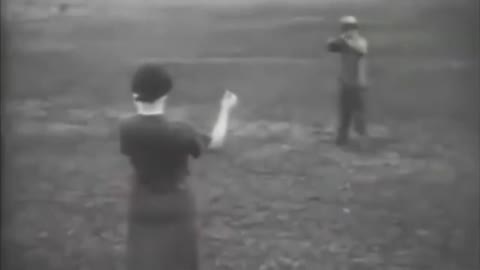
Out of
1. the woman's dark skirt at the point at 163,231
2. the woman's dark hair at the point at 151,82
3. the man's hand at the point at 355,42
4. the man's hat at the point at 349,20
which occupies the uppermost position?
the man's hat at the point at 349,20

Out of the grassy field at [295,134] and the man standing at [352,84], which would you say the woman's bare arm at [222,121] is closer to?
the grassy field at [295,134]

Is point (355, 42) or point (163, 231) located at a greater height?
point (355, 42)

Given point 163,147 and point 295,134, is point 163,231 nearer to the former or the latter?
point 163,147

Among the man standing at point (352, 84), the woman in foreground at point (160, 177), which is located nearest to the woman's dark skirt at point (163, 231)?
the woman in foreground at point (160, 177)

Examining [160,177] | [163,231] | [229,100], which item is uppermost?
[229,100]

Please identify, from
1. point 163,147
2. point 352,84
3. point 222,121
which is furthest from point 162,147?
point 352,84

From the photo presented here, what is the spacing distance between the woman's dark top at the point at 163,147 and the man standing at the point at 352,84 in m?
0.29

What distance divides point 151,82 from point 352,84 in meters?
0.42

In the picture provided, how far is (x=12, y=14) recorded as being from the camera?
1695mm

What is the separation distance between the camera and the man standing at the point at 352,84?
1654mm

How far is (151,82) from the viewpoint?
1.62 m

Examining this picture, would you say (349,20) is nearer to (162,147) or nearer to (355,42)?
(355,42)

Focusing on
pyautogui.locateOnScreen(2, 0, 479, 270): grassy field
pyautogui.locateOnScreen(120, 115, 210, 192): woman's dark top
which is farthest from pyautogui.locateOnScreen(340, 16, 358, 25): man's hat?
pyautogui.locateOnScreen(120, 115, 210, 192): woman's dark top

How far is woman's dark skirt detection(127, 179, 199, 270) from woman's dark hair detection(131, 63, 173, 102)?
0.19 meters
